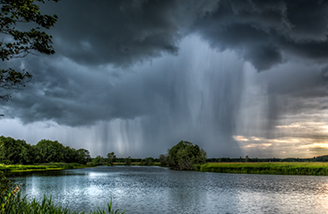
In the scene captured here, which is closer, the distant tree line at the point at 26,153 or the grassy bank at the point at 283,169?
the grassy bank at the point at 283,169

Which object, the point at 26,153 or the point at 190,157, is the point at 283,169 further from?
the point at 26,153

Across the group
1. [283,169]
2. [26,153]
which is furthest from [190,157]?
[26,153]

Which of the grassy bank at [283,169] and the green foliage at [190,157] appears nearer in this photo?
the grassy bank at [283,169]

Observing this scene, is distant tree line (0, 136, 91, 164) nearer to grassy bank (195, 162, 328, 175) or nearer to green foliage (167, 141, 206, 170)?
green foliage (167, 141, 206, 170)

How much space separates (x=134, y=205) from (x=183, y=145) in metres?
109

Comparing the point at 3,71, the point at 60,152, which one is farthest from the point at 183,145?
the point at 3,71

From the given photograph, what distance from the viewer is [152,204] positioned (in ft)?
80.3

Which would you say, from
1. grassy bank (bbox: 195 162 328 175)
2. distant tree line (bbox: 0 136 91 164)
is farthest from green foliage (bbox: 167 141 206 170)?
distant tree line (bbox: 0 136 91 164)

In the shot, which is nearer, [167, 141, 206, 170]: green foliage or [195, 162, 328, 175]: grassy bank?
[195, 162, 328, 175]: grassy bank

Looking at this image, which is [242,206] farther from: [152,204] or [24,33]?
[24,33]

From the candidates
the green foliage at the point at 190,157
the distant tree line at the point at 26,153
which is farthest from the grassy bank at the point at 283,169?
the distant tree line at the point at 26,153

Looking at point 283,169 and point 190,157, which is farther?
point 190,157

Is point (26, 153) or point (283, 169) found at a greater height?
→ point (26, 153)

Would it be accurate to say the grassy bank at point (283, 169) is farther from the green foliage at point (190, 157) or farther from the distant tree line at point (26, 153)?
the distant tree line at point (26, 153)
